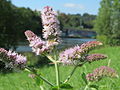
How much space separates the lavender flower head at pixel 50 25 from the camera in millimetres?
2627

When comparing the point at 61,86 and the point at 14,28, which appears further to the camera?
the point at 14,28

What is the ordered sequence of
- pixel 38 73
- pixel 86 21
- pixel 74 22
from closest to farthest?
pixel 38 73 < pixel 74 22 < pixel 86 21

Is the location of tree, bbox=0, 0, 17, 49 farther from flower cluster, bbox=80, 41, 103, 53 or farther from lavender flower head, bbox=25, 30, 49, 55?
flower cluster, bbox=80, 41, 103, 53

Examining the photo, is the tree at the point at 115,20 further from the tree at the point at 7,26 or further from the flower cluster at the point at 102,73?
the flower cluster at the point at 102,73

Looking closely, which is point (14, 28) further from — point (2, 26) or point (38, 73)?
point (38, 73)

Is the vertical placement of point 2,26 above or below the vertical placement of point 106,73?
below

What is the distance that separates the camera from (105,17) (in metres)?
74.3

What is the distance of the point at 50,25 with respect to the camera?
2.63 m

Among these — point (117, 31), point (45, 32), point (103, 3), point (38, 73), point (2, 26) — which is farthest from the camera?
point (103, 3)

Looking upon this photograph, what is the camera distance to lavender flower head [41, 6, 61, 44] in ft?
8.62

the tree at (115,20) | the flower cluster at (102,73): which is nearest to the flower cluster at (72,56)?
the flower cluster at (102,73)

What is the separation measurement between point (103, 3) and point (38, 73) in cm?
7445

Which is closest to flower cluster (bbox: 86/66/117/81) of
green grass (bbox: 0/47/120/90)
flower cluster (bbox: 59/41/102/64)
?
flower cluster (bbox: 59/41/102/64)

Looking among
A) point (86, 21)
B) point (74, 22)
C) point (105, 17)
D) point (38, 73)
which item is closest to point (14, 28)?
point (38, 73)
